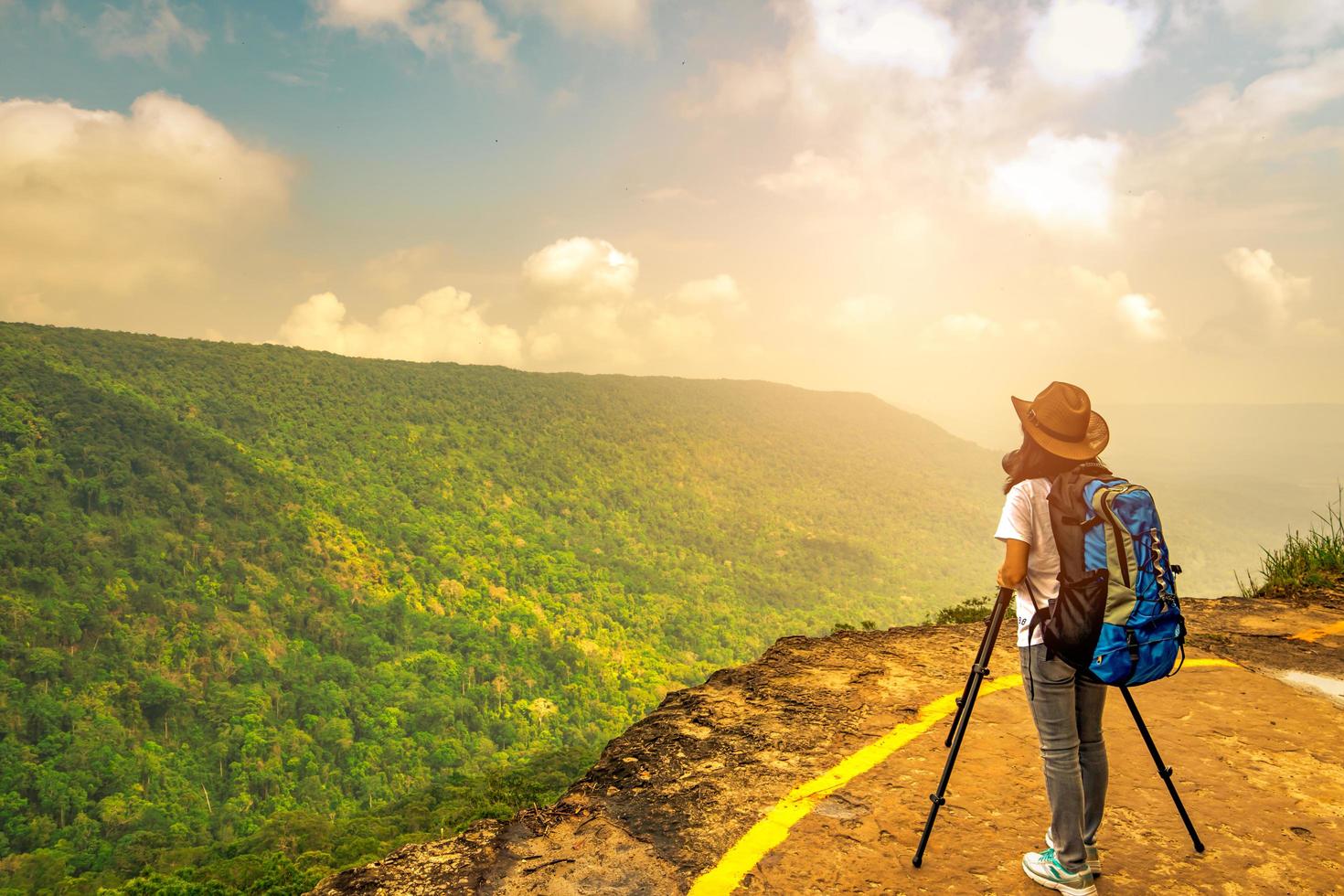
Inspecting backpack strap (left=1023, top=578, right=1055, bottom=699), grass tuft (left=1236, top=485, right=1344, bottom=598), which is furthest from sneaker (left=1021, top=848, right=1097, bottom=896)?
grass tuft (left=1236, top=485, right=1344, bottom=598)

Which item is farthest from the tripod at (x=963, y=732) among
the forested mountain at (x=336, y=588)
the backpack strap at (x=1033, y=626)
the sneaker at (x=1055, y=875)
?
the forested mountain at (x=336, y=588)

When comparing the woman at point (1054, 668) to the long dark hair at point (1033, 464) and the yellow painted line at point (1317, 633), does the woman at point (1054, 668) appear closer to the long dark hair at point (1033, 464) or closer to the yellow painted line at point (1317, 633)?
the long dark hair at point (1033, 464)

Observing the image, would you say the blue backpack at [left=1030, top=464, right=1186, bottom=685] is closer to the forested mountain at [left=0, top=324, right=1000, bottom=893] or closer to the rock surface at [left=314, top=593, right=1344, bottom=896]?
the rock surface at [left=314, top=593, right=1344, bottom=896]

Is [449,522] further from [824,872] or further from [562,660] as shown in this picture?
[824,872]

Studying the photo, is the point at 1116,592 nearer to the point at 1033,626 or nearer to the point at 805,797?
the point at 1033,626

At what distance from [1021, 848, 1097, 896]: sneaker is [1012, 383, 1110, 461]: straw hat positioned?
177cm

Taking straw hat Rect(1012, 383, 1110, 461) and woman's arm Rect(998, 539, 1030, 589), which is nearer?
woman's arm Rect(998, 539, 1030, 589)

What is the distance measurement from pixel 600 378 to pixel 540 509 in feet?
216

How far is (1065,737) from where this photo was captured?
113 inches

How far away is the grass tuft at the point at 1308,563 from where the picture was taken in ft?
28.1

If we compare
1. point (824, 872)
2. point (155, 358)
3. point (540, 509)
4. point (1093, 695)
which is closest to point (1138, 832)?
point (1093, 695)

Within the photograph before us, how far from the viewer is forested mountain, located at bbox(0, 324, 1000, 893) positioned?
5828 centimetres

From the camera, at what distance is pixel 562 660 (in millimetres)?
88812

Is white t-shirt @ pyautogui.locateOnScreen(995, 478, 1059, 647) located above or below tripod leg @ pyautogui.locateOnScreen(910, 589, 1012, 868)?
above
